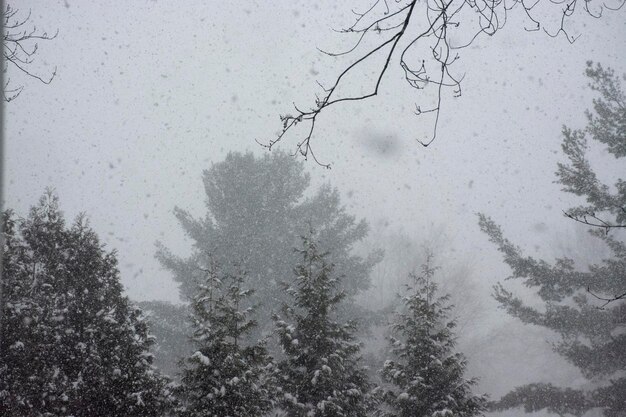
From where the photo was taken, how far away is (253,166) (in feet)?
62.1

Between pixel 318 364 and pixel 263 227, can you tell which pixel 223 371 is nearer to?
pixel 318 364

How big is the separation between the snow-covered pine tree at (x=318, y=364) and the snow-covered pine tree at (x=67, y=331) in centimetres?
257

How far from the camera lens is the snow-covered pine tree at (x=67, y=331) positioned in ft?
23.5

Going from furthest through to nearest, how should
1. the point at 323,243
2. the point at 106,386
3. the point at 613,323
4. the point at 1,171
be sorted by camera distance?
the point at 323,243
the point at 613,323
the point at 106,386
the point at 1,171

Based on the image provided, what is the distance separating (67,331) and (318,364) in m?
5.04

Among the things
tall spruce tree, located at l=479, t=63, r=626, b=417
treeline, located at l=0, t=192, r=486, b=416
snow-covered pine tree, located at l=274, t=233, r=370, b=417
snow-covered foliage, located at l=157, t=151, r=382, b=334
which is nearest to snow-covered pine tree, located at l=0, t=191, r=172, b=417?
treeline, located at l=0, t=192, r=486, b=416

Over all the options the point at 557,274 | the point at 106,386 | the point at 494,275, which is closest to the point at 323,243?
the point at 557,274

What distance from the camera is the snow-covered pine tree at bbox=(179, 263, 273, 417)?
7.21 m

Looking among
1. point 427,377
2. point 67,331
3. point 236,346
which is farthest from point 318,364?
point 67,331

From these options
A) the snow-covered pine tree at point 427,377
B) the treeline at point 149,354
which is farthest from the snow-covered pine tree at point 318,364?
the snow-covered pine tree at point 427,377

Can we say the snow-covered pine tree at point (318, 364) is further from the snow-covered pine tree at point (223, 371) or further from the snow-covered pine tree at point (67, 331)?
the snow-covered pine tree at point (67, 331)

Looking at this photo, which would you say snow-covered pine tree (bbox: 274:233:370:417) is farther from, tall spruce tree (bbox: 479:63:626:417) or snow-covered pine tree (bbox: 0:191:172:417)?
tall spruce tree (bbox: 479:63:626:417)

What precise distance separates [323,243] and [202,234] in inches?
209

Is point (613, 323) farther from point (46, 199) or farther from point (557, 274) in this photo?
point (46, 199)
